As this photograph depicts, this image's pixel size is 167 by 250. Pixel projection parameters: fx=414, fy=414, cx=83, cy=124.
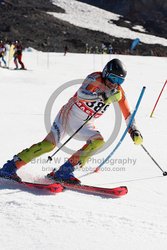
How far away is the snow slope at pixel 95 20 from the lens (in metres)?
59.7

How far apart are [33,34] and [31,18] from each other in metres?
7.07

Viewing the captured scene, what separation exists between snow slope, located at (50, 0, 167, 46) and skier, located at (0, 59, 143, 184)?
54350 mm

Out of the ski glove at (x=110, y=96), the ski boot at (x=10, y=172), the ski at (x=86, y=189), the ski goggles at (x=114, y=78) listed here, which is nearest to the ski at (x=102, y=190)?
the ski at (x=86, y=189)

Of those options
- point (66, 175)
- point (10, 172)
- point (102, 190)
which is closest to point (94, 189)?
point (102, 190)

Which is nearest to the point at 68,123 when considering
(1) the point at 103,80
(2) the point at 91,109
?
Answer: (2) the point at 91,109

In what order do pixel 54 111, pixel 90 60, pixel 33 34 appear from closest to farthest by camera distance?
pixel 54 111 → pixel 90 60 → pixel 33 34

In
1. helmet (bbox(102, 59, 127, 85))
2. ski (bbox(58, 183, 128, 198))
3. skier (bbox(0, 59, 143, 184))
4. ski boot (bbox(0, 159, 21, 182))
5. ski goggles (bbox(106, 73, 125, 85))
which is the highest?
helmet (bbox(102, 59, 127, 85))

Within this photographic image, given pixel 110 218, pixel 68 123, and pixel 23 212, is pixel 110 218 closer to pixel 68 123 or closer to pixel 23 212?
pixel 23 212

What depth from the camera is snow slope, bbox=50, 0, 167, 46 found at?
59.7 metres

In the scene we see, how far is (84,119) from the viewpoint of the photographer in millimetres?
4977

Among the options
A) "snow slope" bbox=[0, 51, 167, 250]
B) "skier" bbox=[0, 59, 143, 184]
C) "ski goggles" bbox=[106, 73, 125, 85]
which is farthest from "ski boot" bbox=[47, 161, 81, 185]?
"ski goggles" bbox=[106, 73, 125, 85]

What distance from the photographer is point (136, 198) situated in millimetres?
4734

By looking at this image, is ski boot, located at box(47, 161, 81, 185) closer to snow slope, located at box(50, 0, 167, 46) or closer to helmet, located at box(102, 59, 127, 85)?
helmet, located at box(102, 59, 127, 85)

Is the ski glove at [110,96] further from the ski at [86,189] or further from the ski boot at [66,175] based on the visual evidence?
the ski at [86,189]
